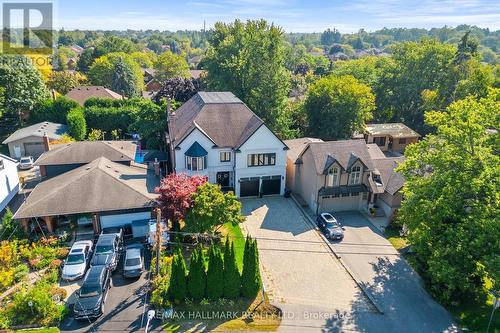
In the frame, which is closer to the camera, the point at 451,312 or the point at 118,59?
the point at 451,312

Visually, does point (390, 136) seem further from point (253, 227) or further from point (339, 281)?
point (339, 281)

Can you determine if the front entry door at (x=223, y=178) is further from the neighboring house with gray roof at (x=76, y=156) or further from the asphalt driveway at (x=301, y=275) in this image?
the neighboring house with gray roof at (x=76, y=156)

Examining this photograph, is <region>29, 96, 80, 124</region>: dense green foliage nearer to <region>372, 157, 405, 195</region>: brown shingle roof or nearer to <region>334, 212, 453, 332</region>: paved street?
<region>334, 212, 453, 332</region>: paved street

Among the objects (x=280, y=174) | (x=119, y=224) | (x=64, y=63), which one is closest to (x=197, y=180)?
(x=119, y=224)

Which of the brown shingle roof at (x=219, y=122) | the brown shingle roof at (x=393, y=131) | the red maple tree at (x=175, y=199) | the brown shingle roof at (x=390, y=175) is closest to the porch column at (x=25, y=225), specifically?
the red maple tree at (x=175, y=199)

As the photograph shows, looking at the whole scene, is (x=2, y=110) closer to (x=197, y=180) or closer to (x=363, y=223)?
(x=197, y=180)

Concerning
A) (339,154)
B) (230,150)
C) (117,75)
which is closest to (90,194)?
(230,150)
